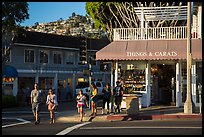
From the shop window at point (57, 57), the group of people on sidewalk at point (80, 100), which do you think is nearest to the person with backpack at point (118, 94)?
the group of people on sidewalk at point (80, 100)

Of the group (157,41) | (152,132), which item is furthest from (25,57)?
(152,132)

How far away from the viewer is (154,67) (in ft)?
85.0

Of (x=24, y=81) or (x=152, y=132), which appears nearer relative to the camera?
(x=152, y=132)

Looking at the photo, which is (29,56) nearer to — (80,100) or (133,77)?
(133,77)

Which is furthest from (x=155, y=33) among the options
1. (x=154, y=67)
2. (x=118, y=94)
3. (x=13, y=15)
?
(x=13, y=15)

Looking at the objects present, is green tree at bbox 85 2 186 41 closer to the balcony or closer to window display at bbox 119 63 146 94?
the balcony

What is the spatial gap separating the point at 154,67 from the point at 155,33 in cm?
250

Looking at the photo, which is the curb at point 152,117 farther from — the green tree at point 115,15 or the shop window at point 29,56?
the shop window at point 29,56

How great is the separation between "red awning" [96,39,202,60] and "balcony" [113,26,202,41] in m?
0.60

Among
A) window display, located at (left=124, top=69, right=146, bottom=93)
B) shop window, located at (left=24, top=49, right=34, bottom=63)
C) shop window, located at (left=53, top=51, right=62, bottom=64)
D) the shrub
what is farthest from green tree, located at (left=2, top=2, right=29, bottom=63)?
shop window, located at (left=53, top=51, right=62, bottom=64)

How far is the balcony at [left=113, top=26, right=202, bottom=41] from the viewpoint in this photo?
24.3m

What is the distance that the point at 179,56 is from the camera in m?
23.1

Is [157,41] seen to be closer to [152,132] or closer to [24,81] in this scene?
[152,132]

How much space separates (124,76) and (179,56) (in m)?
4.05
